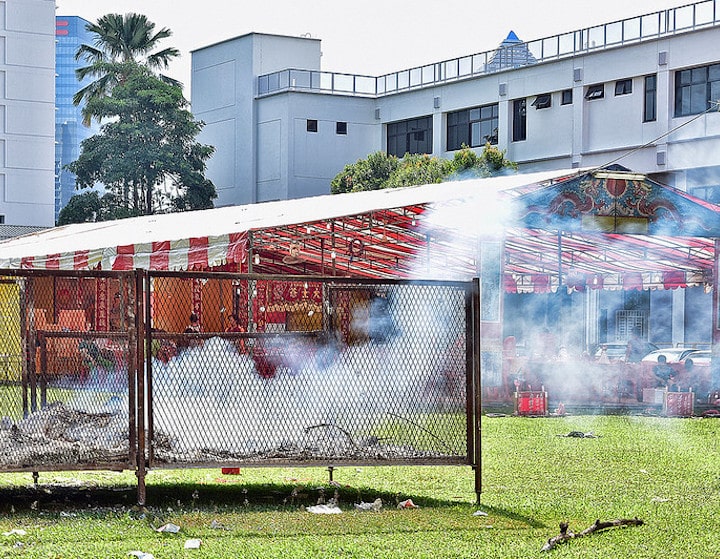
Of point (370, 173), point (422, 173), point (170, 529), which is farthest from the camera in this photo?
point (370, 173)

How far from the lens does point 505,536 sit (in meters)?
7.78

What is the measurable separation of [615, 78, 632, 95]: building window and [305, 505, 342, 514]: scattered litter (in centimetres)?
3140

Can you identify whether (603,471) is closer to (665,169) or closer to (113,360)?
(113,360)

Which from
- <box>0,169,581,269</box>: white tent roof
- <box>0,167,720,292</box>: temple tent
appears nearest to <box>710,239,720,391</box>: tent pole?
<box>0,167,720,292</box>: temple tent

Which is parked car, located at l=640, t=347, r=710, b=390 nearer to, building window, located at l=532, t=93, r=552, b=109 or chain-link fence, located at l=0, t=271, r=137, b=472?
chain-link fence, located at l=0, t=271, r=137, b=472

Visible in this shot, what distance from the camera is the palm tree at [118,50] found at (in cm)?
5206

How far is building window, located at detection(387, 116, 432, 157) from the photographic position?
4641cm

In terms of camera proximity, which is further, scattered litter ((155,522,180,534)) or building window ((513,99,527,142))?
building window ((513,99,527,142))

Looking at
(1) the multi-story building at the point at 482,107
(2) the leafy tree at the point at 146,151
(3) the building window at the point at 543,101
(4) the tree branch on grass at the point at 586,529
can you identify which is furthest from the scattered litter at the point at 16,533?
(2) the leafy tree at the point at 146,151

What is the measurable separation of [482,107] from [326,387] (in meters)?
36.0

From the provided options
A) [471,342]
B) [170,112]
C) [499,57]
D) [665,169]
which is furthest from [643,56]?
[471,342]

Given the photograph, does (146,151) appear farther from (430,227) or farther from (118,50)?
(430,227)

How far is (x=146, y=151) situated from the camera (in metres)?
48.2

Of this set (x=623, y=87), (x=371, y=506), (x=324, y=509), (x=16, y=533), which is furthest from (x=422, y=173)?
(x=16, y=533)
